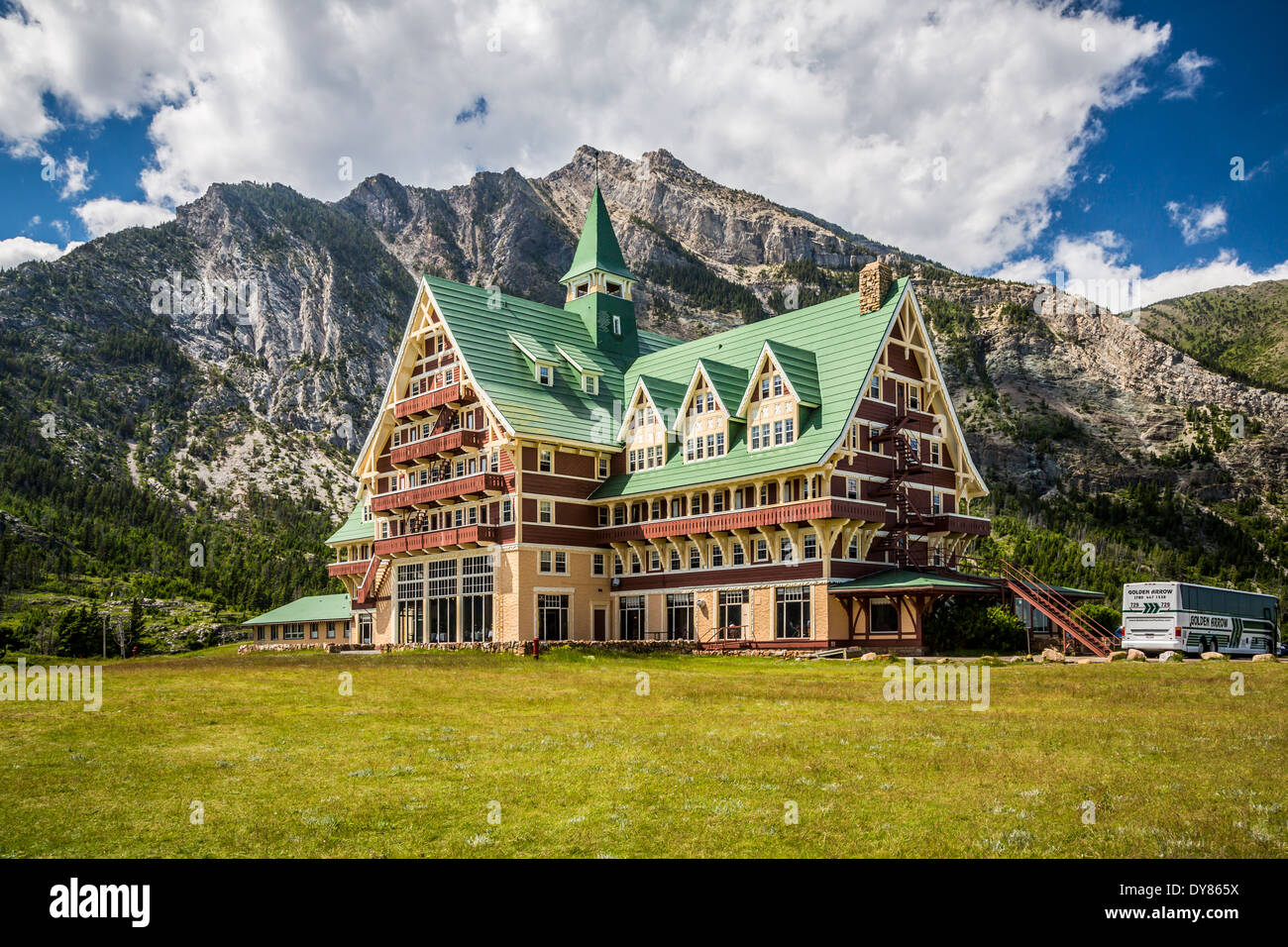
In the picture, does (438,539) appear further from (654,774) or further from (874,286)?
(654,774)

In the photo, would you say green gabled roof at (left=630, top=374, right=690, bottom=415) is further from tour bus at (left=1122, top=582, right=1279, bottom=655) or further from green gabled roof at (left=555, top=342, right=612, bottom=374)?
tour bus at (left=1122, top=582, right=1279, bottom=655)

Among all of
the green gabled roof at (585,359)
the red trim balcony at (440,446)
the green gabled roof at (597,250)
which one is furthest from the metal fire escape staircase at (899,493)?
the green gabled roof at (597,250)

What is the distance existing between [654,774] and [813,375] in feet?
165

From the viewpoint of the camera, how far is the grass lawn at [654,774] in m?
14.6

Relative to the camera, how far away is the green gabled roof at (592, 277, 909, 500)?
205 ft

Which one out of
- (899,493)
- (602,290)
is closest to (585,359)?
(602,290)

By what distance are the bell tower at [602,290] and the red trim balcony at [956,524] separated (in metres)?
31.7

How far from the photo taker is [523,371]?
76.3 metres

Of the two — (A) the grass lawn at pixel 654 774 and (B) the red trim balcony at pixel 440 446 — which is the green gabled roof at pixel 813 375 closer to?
(B) the red trim balcony at pixel 440 446

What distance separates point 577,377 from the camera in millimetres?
79250

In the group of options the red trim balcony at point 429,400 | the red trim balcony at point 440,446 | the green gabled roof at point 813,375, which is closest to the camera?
the green gabled roof at point 813,375

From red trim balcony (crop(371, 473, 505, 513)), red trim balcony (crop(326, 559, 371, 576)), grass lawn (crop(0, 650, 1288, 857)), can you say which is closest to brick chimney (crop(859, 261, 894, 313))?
red trim balcony (crop(371, 473, 505, 513))
